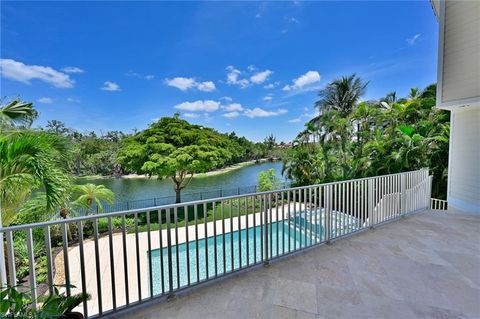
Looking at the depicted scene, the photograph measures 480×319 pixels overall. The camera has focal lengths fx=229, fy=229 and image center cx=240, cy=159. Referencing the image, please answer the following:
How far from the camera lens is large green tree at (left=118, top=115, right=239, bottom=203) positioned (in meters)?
11.2

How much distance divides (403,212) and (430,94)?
987 cm

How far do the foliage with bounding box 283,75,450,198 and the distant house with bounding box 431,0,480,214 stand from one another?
1261 millimetres

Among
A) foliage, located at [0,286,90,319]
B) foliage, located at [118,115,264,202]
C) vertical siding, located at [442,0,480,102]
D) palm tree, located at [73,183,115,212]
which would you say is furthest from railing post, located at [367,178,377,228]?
foliage, located at [118,115,264,202]

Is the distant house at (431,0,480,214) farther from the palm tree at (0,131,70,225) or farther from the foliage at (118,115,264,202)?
the foliage at (118,115,264,202)

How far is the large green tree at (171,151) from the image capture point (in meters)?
11.2

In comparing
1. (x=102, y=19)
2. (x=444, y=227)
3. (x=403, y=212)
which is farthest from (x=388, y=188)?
(x=102, y=19)

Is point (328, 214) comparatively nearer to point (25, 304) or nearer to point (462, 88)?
point (25, 304)

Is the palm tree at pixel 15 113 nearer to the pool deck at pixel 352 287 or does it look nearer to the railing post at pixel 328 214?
the pool deck at pixel 352 287

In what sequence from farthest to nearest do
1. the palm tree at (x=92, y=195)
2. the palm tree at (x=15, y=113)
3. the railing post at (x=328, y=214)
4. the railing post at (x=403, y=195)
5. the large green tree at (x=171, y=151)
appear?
the large green tree at (x=171, y=151) < the palm tree at (x=92, y=195) < the railing post at (x=403, y=195) < the railing post at (x=328, y=214) < the palm tree at (x=15, y=113)

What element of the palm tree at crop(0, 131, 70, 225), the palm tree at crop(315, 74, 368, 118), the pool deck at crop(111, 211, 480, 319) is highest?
the palm tree at crop(315, 74, 368, 118)

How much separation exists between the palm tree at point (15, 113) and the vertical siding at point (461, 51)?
7871mm

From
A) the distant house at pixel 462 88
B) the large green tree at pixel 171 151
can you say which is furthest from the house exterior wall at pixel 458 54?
the large green tree at pixel 171 151

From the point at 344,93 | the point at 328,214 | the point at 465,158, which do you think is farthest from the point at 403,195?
the point at 344,93

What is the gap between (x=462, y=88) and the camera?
15.9ft
